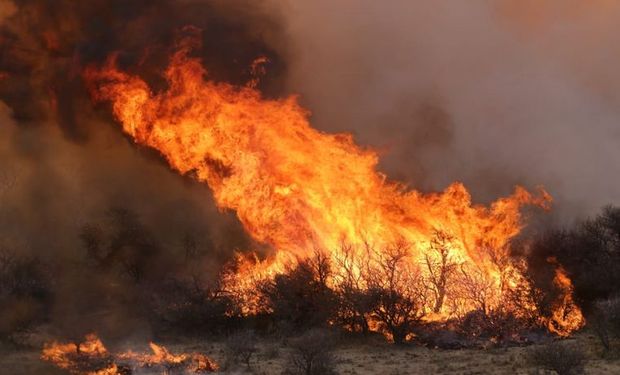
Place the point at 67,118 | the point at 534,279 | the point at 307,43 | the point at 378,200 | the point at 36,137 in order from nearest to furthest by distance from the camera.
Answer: the point at 534,279 → the point at 378,200 → the point at 307,43 → the point at 67,118 → the point at 36,137

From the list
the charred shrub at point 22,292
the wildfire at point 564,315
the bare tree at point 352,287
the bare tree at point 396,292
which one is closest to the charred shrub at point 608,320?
the wildfire at point 564,315

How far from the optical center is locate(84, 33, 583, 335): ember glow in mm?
24047

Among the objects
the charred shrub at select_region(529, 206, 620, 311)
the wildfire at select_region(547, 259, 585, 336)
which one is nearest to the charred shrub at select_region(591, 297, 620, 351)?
the wildfire at select_region(547, 259, 585, 336)

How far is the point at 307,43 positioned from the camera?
2720 cm

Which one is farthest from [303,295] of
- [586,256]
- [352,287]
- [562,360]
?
[562,360]

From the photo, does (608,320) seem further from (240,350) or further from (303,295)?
(240,350)

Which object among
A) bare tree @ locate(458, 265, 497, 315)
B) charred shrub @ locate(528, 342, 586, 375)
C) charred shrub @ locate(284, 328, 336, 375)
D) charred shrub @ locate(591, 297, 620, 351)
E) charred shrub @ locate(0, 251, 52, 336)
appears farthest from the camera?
charred shrub @ locate(0, 251, 52, 336)

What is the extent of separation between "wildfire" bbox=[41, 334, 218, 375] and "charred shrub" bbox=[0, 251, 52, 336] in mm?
3827

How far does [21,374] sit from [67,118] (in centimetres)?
2064

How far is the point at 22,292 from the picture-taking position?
26484 mm

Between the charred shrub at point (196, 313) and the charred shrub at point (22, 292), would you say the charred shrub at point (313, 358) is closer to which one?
the charred shrub at point (196, 313)

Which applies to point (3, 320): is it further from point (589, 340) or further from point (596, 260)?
point (596, 260)

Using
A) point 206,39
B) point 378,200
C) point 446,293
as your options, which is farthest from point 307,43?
point 446,293

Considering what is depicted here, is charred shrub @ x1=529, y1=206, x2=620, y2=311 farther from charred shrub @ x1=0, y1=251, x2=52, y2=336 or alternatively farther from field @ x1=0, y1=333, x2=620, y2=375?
charred shrub @ x1=0, y1=251, x2=52, y2=336
